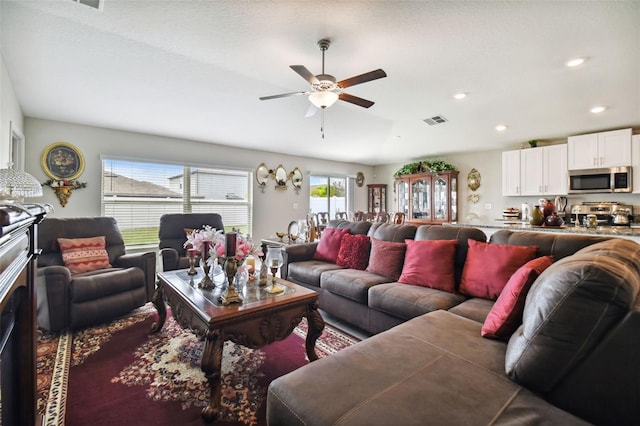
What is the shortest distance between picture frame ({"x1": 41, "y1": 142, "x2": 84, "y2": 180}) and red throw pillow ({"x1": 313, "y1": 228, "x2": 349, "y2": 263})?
3729 mm

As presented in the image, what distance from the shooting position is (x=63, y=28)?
2.41 meters

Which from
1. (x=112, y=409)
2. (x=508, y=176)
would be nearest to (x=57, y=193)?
(x=112, y=409)

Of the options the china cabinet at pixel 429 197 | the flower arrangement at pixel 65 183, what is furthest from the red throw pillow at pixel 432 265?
the flower arrangement at pixel 65 183

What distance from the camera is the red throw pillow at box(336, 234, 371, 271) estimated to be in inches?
123

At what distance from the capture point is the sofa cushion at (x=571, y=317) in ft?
3.04

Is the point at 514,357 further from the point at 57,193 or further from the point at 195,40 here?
the point at 57,193

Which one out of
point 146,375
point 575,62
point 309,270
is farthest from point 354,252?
point 575,62

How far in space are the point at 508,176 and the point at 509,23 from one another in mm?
4209

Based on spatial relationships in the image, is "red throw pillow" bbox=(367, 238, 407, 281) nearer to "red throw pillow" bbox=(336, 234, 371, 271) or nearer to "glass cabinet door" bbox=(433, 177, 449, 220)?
"red throw pillow" bbox=(336, 234, 371, 271)

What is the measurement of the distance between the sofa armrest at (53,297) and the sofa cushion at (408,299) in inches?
104

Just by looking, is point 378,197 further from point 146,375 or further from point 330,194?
point 146,375

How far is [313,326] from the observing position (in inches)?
81.4

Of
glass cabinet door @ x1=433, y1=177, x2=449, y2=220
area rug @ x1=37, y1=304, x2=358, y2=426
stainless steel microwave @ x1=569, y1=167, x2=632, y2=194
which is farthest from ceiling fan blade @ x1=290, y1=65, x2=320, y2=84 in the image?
glass cabinet door @ x1=433, y1=177, x2=449, y2=220

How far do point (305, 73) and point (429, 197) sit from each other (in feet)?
17.8
